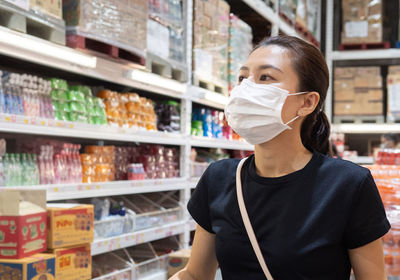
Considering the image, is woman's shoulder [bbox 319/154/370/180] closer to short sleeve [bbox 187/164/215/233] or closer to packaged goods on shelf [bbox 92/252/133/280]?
short sleeve [bbox 187/164/215/233]

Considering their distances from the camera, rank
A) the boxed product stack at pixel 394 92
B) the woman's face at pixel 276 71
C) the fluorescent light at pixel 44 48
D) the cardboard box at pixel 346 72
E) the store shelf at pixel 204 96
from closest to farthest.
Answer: the woman's face at pixel 276 71 → the fluorescent light at pixel 44 48 → the store shelf at pixel 204 96 → the boxed product stack at pixel 394 92 → the cardboard box at pixel 346 72

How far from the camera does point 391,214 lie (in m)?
2.16

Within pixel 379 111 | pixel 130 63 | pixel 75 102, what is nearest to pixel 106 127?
pixel 75 102

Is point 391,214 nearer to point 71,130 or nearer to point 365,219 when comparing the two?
point 365,219

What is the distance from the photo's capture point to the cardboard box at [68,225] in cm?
251

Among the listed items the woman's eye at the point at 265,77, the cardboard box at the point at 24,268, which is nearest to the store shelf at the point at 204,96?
the cardboard box at the point at 24,268

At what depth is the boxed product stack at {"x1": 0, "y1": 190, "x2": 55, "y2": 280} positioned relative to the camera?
2.24m

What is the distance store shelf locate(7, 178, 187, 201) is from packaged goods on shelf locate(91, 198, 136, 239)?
0.16 meters

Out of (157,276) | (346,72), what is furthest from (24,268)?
(346,72)

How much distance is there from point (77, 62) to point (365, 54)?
6.87m

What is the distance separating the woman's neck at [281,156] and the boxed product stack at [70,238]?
→ 1337mm

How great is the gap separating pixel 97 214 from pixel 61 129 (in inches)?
33.8

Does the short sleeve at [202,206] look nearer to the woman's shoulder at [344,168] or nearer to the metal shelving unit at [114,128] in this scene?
the woman's shoulder at [344,168]

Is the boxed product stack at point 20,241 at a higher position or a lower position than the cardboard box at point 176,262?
higher
